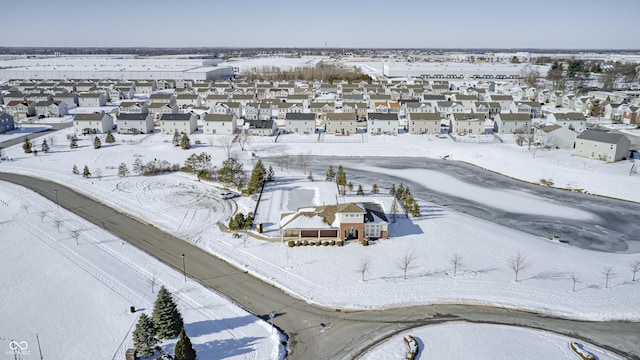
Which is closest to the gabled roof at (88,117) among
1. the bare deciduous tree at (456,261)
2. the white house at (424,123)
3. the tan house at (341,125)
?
the tan house at (341,125)

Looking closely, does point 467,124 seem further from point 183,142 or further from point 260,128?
point 183,142

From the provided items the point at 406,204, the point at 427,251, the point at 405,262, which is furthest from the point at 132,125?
the point at 405,262

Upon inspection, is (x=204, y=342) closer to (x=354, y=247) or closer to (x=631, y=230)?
(x=354, y=247)

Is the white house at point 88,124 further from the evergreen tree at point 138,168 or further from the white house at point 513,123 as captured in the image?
the white house at point 513,123

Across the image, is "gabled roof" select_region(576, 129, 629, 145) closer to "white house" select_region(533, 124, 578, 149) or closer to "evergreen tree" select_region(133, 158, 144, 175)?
"white house" select_region(533, 124, 578, 149)

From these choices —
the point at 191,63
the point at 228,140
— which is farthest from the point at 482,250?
the point at 191,63

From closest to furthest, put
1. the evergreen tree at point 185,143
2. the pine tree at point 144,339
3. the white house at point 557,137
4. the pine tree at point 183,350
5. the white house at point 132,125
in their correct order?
the pine tree at point 183,350 → the pine tree at point 144,339 → the white house at point 557,137 → the evergreen tree at point 185,143 → the white house at point 132,125
